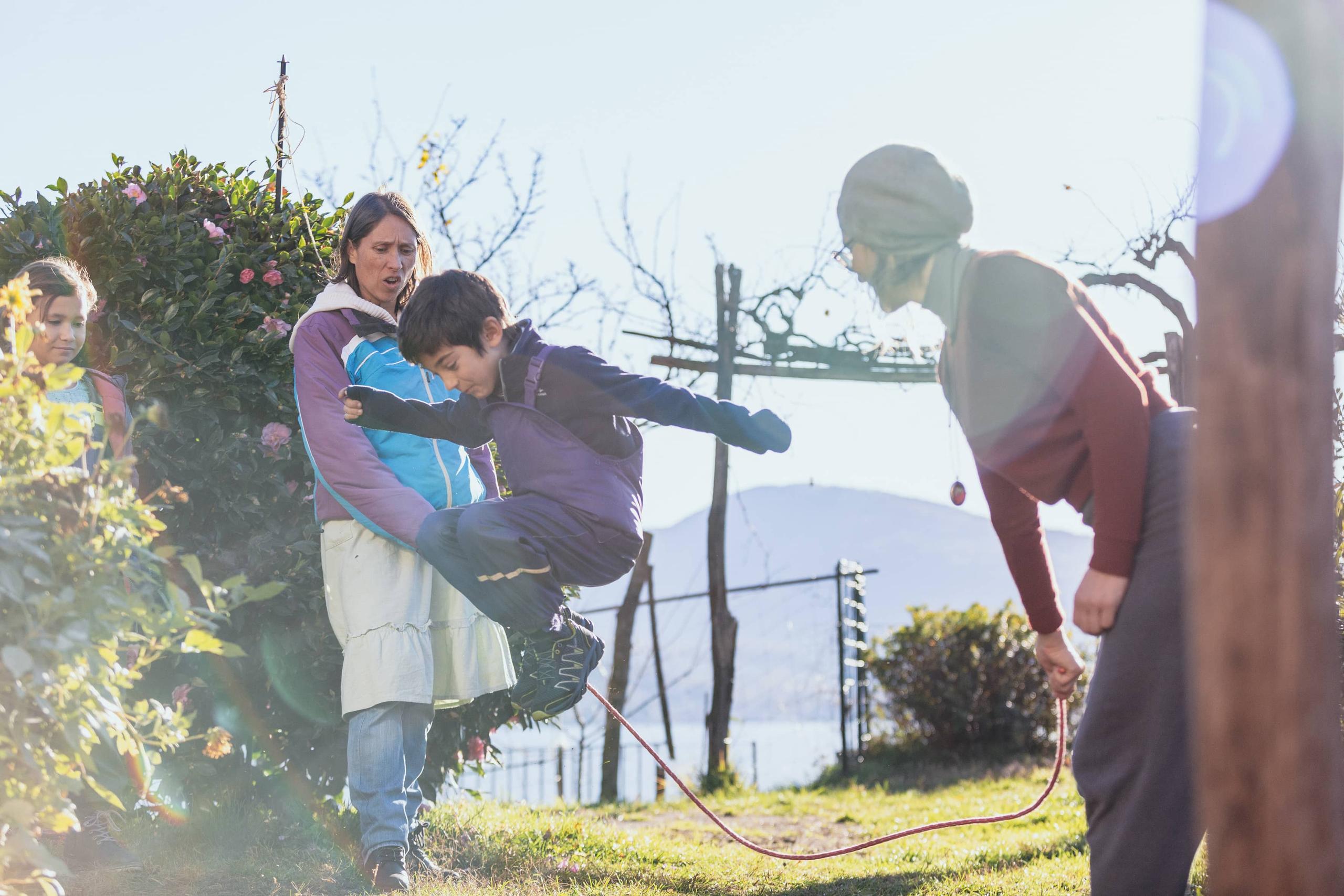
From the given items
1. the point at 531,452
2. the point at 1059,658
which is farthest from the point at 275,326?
the point at 1059,658

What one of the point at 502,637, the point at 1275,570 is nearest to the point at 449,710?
the point at 502,637

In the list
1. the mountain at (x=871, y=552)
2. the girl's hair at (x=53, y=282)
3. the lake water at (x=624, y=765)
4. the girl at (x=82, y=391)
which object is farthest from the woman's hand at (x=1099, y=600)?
the mountain at (x=871, y=552)

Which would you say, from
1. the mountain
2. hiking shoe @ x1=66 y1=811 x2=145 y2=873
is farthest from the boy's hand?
the mountain

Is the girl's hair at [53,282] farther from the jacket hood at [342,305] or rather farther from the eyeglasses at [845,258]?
the eyeglasses at [845,258]

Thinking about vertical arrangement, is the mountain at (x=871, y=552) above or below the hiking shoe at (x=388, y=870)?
below

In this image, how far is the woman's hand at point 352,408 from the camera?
326cm

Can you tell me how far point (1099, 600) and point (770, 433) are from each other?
38.7 inches

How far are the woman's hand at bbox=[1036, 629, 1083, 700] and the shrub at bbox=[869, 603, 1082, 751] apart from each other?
780 centimetres

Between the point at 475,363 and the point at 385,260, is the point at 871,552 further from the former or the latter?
the point at 475,363

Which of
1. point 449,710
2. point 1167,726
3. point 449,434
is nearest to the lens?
point 1167,726

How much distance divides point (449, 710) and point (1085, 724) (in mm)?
3141

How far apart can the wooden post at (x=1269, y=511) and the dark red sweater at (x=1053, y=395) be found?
1.78ft

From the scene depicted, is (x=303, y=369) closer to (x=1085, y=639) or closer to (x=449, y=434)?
(x=449, y=434)

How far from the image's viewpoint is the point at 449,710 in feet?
15.5
